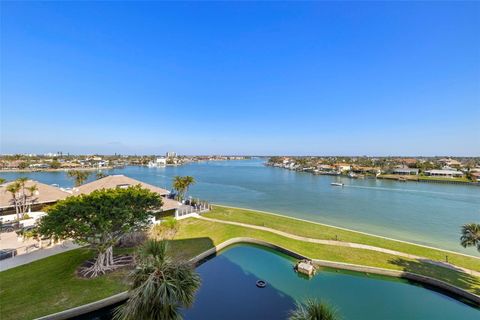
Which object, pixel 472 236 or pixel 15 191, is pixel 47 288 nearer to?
pixel 15 191

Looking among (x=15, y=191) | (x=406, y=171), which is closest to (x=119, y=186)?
(x=15, y=191)

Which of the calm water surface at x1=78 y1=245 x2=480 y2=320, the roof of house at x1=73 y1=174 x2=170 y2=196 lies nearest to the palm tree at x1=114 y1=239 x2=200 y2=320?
the calm water surface at x1=78 y1=245 x2=480 y2=320

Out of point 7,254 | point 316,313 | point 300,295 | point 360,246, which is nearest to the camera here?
point 316,313

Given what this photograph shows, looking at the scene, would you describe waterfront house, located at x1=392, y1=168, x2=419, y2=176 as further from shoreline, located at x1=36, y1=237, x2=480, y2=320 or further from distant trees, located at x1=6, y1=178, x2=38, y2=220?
distant trees, located at x1=6, y1=178, x2=38, y2=220

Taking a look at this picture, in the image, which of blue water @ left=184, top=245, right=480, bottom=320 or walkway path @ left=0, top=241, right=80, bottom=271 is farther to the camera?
walkway path @ left=0, top=241, right=80, bottom=271

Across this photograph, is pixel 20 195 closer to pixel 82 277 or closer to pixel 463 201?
pixel 82 277

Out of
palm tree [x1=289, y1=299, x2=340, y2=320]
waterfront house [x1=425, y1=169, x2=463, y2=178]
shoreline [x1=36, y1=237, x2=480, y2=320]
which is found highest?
palm tree [x1=289, y1=299, x2=340, y2=320]
